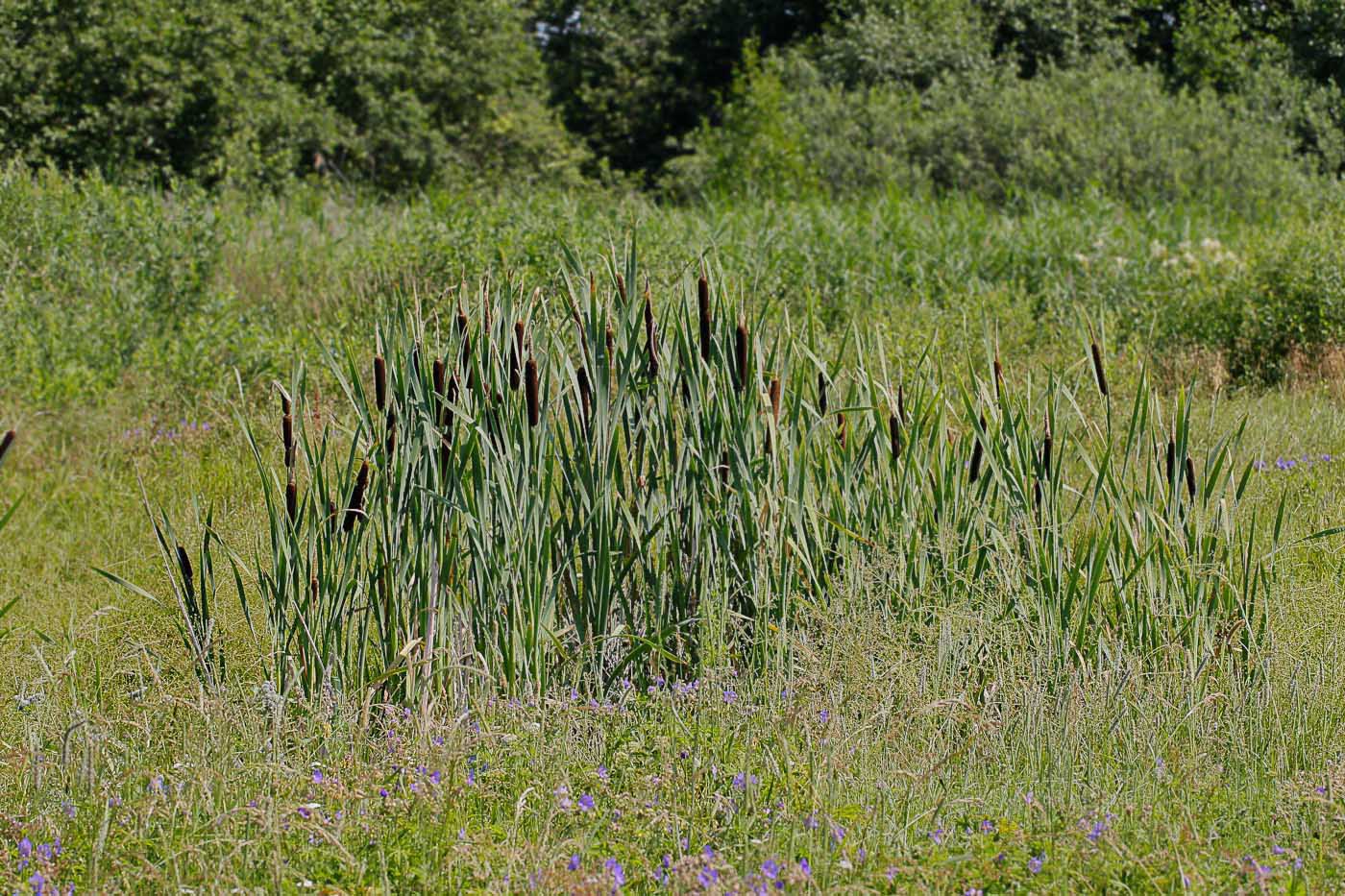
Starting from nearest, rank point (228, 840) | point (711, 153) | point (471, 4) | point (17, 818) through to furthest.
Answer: point (228, 840) < point (17, 818) < point (711, 153) < point (471, 4)

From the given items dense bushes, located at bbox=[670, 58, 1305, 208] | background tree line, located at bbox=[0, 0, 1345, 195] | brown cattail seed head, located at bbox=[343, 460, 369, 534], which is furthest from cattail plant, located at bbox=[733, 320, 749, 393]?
background tree line, located at bbox=[0, 0, 1345, 195]

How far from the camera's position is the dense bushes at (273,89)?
1217cm

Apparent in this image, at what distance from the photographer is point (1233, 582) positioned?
3.16 metres

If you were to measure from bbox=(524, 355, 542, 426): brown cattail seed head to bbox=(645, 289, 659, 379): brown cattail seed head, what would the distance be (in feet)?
0.94

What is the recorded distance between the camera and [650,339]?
3004 millimetres

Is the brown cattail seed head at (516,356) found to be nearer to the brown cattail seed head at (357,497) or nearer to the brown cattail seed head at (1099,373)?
the brown cattail seed head at (357,497)

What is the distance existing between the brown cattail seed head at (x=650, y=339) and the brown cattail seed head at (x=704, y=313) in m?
0.12

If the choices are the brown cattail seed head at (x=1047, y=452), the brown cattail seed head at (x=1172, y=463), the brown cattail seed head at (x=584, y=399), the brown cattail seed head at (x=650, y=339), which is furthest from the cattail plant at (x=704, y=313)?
the brown cattail seed head at (x=1172, y=463)

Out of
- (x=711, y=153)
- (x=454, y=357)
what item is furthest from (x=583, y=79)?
(x=454, y=357)

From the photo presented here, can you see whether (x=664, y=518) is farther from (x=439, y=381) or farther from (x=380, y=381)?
(x=380, y=381)

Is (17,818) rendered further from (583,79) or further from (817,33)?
(583,79)

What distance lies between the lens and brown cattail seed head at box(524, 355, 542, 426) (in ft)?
9.23

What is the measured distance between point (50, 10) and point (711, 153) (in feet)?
24.6

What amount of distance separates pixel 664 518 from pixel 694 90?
69.5 feet
